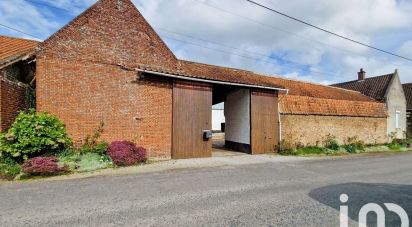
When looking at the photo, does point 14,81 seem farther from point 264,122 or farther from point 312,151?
point 312,151

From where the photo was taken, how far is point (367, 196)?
7.04 m

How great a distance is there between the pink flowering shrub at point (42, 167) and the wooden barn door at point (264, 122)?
31.6 feet

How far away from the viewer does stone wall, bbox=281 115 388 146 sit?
1759 centimetres

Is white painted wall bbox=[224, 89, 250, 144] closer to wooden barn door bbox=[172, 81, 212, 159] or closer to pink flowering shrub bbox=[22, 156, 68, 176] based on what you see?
wooden barn door bbox=[172, 81, 212, 159]

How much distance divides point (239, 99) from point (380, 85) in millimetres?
17440

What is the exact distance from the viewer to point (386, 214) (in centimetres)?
567

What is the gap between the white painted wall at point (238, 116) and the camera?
16375mm

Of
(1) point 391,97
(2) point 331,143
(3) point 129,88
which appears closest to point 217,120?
(1) point 391,97

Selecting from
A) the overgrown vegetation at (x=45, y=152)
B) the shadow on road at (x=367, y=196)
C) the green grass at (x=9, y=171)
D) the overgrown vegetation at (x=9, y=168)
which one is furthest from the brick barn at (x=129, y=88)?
the shadow on road at (x=367, y=196)

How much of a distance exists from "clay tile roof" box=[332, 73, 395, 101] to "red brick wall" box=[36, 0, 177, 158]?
21.4 meters

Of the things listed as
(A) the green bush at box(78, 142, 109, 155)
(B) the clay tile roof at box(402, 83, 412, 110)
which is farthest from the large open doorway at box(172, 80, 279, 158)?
(B) the clay tile roof at box(402, 83, 412, 110)

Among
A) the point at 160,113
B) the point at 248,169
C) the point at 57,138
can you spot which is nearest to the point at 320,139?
the point at 248,169

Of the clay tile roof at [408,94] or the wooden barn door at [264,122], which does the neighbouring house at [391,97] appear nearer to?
Result: the clay tile roof at [408,94]

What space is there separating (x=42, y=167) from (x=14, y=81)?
17.0ft
